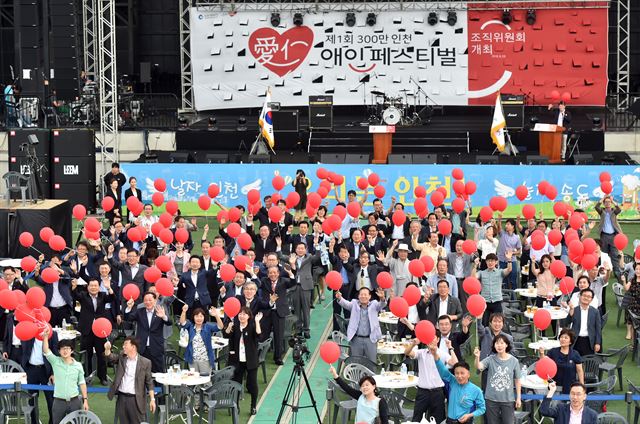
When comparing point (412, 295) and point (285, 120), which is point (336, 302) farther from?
point (285, 120)

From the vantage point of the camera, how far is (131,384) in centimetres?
1414

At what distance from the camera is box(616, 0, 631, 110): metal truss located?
3553cm

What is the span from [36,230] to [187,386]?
10700mm

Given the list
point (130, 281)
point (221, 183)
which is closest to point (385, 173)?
point (221, 183)

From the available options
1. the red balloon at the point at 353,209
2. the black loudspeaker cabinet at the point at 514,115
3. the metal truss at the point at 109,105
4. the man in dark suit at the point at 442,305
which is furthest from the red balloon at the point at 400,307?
the black loudspeaker cabinet at the point at 514,115

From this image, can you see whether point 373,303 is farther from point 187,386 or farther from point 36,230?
point 36,230

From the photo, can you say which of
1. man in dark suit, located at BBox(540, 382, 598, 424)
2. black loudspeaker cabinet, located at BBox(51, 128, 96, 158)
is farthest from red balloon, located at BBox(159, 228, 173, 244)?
black loudspeaker cabinet, located at BBox(51, 128, 96, 158)

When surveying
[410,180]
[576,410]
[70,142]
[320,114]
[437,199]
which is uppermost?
[320,114]

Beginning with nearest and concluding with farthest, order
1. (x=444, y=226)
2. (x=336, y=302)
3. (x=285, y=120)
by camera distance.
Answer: (x=336, y=302), (x=444, y=226), (x=285, y=120)

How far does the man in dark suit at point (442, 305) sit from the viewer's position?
16.3 m

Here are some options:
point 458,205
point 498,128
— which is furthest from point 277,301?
point 498,128

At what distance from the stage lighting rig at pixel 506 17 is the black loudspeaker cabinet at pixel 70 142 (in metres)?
12.0

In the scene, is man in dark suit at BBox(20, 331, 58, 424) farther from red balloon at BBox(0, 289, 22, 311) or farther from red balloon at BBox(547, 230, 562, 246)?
red balloon at BBox(547, 230, 562, 246)

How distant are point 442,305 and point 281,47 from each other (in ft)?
67.3
